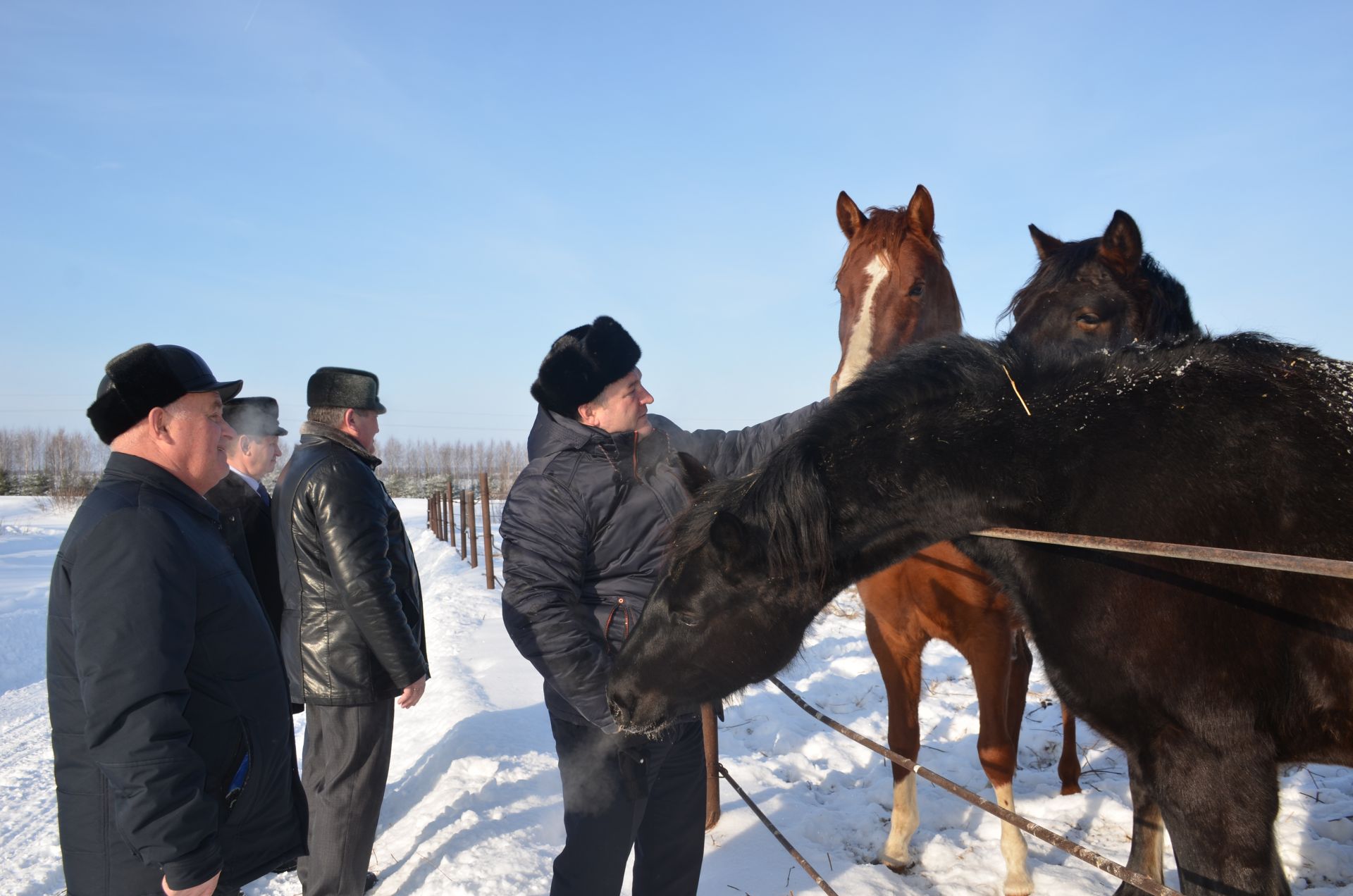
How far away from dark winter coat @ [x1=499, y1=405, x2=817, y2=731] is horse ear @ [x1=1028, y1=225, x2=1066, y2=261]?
8.21 ft

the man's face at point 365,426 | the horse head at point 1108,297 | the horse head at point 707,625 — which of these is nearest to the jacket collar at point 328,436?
A: the man's face at point 365,426

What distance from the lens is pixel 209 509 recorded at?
212cm

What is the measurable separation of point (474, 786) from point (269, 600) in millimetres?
1759

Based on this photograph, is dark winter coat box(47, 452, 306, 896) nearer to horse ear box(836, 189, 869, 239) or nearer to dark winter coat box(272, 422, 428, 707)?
dark winter coat box(272, 422, 428, 707)

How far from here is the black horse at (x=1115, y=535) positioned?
1724 mm

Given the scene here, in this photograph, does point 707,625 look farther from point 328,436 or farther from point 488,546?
point 488,546

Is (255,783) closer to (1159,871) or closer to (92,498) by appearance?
(92,498)

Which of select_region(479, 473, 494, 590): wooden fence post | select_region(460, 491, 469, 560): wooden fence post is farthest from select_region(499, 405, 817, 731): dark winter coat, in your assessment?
select_region(460, 491, 469, 560): wooden fence post

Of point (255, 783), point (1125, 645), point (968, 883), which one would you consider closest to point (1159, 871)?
point (968, 883)

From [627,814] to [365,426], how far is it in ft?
7.46

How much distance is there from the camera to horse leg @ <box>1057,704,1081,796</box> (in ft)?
13.8

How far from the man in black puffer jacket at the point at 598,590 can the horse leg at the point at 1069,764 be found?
2551 mm

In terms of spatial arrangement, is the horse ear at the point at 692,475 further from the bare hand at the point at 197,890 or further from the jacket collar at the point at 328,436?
the jacket collar at the point at 328,436

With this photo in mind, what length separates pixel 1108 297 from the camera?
3.34 metres
